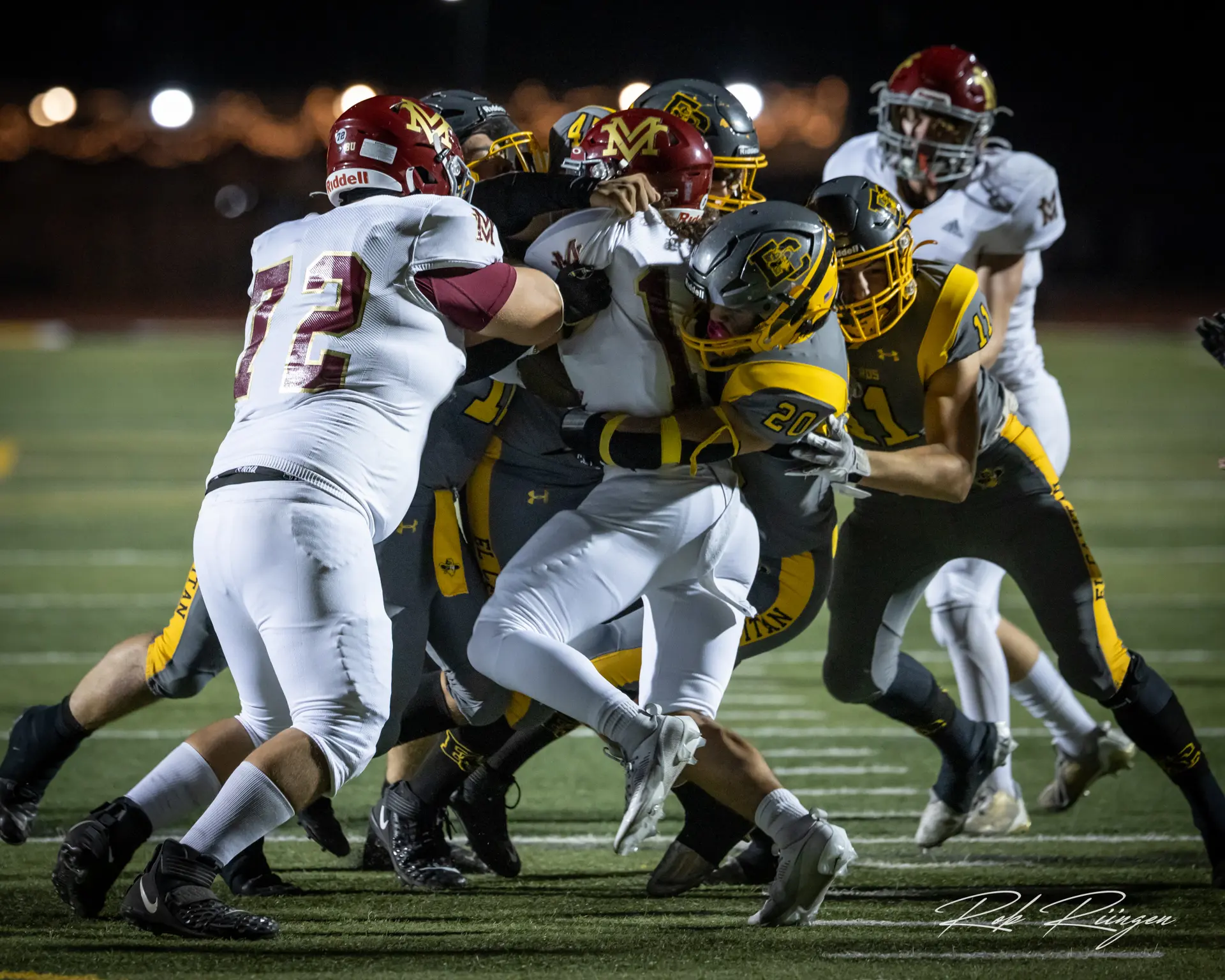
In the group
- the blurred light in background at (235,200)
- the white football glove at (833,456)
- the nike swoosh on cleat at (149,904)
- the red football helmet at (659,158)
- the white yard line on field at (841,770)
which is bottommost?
the blurred light in background at (235,200)

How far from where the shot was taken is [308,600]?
290 cm

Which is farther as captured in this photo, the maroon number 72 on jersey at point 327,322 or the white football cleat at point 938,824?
the white football cleat at point 938,824

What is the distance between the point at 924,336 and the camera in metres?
3.68

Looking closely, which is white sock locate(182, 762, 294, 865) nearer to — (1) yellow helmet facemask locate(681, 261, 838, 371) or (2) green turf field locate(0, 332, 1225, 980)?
(2) green turf field locate(0, 332, 1225, 980)

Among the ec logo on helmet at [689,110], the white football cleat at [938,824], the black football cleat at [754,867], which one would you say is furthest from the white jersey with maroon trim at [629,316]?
the white football cleat at [938,824]

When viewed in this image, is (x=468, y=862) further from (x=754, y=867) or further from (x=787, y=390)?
(x=787, y=390)

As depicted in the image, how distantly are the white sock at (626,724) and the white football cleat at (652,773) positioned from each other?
0.01m

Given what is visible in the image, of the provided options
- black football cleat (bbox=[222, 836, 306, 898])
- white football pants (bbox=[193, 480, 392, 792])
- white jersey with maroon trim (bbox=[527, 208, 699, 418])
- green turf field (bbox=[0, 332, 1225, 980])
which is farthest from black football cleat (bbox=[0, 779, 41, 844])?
white jersey with maroon trim (bbox=[527, 208, 699, 418])

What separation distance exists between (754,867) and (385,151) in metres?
1.81

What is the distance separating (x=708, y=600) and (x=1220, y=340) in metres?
1.31

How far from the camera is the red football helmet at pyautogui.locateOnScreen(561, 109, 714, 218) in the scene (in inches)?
136

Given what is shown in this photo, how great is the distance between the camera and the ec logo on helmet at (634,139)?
347 centimetres

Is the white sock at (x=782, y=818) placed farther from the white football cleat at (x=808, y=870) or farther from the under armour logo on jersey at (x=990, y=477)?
the under armour logo on jersey at (x=990, y=477)

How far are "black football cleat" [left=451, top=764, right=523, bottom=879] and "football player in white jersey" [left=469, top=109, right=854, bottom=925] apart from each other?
0.63m
